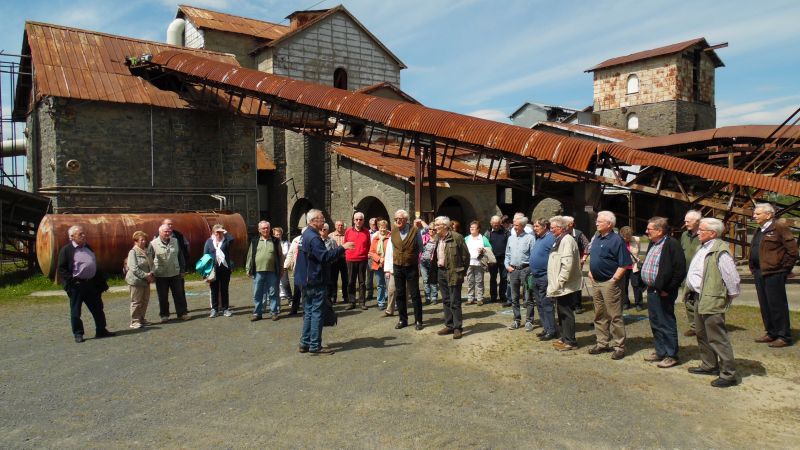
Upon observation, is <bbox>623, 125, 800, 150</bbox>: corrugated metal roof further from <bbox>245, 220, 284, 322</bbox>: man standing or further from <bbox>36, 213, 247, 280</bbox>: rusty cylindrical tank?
<bbox>36, 213, 247, 280</bbox>: rusty cylindrical tank

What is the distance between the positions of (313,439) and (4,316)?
8.92 meters

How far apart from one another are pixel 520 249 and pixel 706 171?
5393 mm

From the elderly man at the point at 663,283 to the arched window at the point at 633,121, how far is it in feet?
107

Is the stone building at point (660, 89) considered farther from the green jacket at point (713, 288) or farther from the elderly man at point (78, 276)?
the elderly man at point (78, 276)

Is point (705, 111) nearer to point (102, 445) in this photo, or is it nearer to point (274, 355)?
point (274, 355)

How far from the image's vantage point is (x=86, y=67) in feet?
61.6

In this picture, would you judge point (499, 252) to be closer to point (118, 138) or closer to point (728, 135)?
point (728, 135)

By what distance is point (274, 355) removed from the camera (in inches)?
281

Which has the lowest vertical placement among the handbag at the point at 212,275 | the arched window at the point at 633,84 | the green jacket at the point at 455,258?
the handbag at the point at 212,275

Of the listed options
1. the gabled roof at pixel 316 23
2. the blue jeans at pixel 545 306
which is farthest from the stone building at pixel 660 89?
the blue jeans at pixel 545 306

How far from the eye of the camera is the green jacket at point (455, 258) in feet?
25.4

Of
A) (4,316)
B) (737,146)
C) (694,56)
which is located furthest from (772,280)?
(694,56)

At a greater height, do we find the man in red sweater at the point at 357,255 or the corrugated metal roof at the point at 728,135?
the corrugated metal roof at the point at 728,135

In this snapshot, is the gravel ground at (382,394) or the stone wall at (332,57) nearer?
the gravel ground at (382,394)
